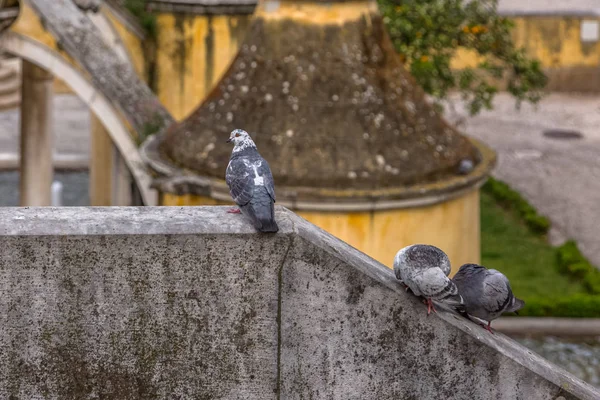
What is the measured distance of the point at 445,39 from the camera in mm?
17000

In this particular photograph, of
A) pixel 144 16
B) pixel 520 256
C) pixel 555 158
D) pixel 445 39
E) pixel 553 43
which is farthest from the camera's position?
pixel 553 43

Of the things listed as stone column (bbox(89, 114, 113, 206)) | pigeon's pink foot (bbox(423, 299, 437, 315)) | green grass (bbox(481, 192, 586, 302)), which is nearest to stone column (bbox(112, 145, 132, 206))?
stone column (bbox(89, 114, 113, 206))

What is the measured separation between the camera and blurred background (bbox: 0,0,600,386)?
39.9 feet

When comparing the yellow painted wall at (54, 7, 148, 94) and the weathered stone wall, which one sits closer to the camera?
the weathered stone wall

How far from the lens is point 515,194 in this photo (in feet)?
74.6

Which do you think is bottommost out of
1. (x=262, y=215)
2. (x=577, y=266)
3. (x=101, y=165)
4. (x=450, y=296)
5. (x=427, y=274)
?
(x=577, y=266)

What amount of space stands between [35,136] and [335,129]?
723 cm

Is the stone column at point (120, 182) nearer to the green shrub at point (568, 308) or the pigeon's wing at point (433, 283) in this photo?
the green shrub at point (568, 308)

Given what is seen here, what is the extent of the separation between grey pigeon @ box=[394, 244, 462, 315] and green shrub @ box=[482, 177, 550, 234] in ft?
52.7

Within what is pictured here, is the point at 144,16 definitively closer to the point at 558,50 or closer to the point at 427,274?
the point at 558,50

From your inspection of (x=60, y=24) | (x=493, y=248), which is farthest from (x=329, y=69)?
(x=493, y=248)

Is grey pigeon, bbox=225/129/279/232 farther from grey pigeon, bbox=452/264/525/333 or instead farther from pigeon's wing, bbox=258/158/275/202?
grey pigeon, bbox=452/264/525/333

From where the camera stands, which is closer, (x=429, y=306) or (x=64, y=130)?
(x=429, y=306)

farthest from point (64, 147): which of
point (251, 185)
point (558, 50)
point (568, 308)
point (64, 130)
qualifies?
point (251, 185)
